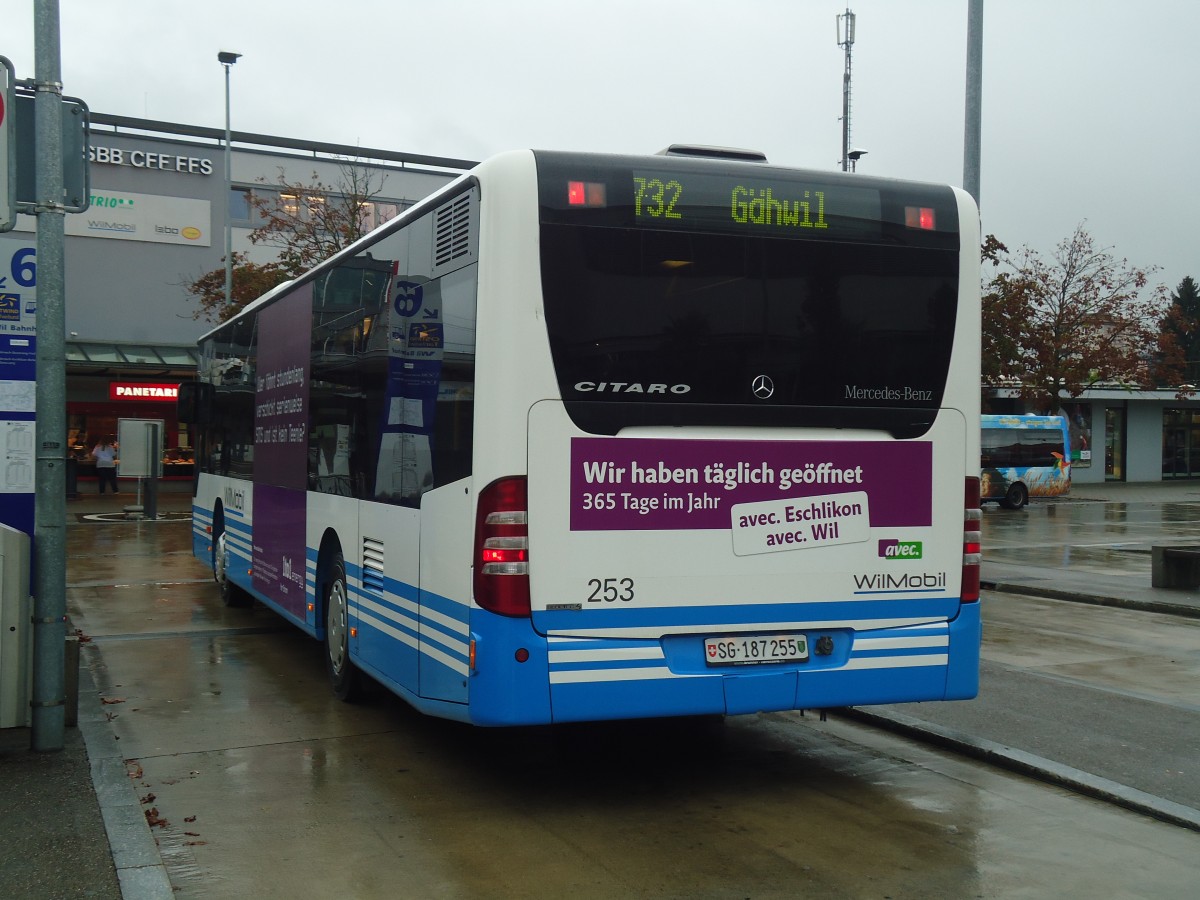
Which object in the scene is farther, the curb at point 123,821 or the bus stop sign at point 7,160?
the bus stop sign at point 7,160

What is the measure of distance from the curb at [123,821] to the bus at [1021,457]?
31557 millimetres

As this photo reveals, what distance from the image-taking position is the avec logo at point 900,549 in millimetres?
6094

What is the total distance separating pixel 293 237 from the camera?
122 feet

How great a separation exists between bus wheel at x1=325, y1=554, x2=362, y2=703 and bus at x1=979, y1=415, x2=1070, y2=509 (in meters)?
29.7

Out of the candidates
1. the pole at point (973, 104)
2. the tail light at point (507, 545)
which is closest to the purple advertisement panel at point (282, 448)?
the tail light at point (507, 545)

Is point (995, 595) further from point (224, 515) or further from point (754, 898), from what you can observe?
point (754, 898)

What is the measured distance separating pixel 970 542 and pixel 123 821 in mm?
4271

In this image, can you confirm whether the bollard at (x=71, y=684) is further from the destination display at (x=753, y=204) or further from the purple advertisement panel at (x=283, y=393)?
the destination display at (x=753, y=204)

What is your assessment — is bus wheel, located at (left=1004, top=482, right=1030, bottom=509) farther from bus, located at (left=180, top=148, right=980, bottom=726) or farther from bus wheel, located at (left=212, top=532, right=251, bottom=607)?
bus, located at (left=180, top=148, right=980, bottom=726)

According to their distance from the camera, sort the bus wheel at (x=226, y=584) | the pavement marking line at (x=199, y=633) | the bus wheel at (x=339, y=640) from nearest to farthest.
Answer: the bus wheel at (x=339, y=640) < the pavement marking line at (x=199, y=633) < the bus wheel at (x=226, y=584)

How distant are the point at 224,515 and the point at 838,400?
8.64 m

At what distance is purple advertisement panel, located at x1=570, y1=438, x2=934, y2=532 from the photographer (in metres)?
5.60

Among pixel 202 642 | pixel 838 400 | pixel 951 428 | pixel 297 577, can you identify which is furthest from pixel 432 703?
pixel 202 642

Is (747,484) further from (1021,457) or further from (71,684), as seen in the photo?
(1021,457)
